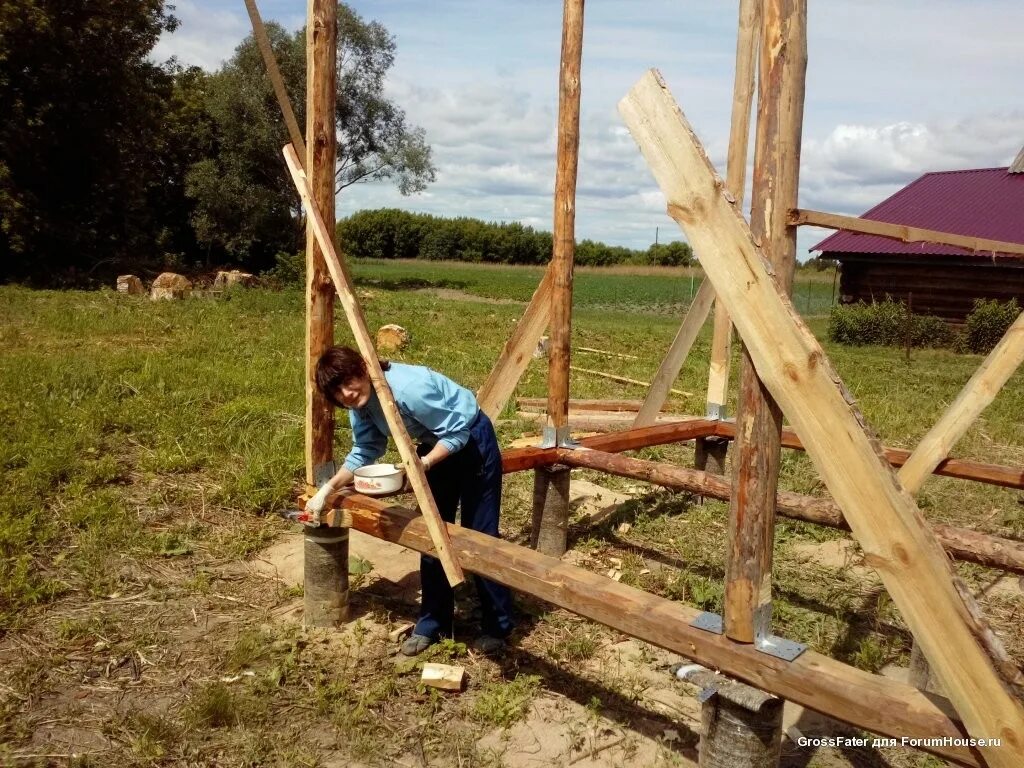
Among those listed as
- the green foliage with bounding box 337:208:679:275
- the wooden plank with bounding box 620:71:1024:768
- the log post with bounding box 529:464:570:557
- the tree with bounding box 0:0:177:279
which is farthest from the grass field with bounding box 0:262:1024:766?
the green foliage with bounding box 337:208:679:275

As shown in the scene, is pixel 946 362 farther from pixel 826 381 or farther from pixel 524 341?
pixel 826 381

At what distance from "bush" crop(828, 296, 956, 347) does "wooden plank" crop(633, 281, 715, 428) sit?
14705 mm

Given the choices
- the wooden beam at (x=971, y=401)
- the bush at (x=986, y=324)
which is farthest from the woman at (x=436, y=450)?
the bush at (x=986, y=324)

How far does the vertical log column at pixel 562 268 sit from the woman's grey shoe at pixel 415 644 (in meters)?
1.46

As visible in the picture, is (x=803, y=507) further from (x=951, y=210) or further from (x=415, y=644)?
(x=951, y=210)

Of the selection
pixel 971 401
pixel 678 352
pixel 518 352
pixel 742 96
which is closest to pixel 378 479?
pixel 518 352

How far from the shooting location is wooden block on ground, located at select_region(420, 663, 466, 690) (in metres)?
3.70

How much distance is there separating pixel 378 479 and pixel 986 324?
18.1m

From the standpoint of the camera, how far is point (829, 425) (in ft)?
7.59

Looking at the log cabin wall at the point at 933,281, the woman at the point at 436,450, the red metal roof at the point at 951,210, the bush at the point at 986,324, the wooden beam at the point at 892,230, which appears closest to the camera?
the wooden beam at the point at 892,230

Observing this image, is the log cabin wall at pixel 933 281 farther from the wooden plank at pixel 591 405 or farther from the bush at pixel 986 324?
the wooden plank at pixel 591 405

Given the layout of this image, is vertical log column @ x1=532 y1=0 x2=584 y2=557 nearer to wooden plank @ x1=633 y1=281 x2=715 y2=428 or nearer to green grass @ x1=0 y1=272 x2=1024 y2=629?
wooden plank @ x1=633 y1=281 x2=715 y2=428

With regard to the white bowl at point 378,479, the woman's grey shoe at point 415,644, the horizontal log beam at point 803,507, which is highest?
the white bowl at point 378,479

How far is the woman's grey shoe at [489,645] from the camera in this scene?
4.07m
